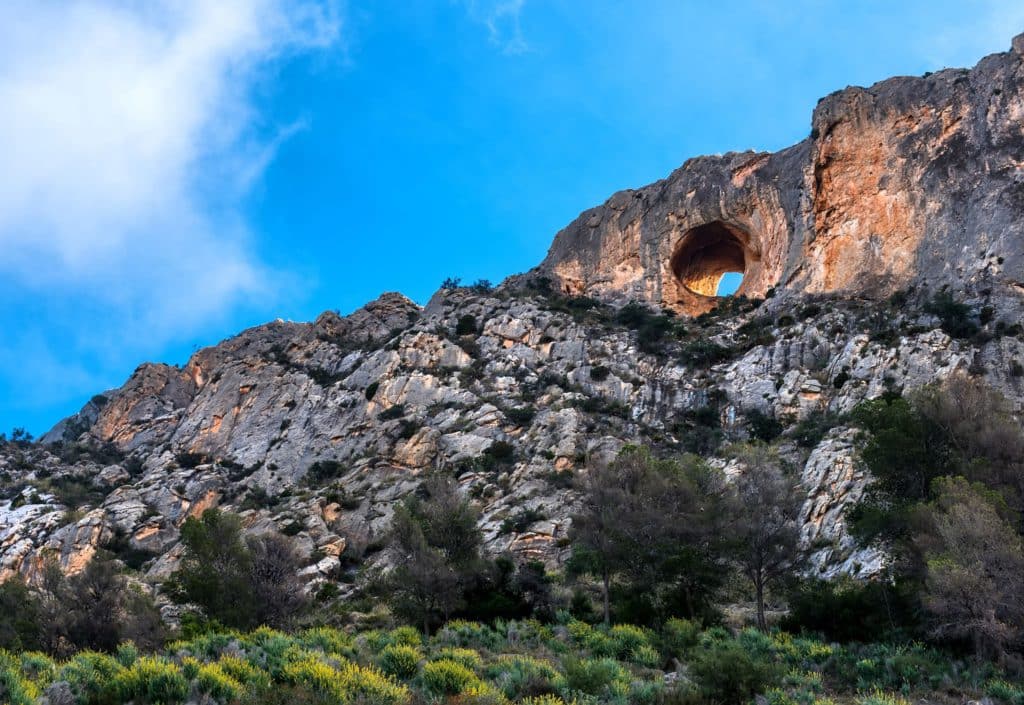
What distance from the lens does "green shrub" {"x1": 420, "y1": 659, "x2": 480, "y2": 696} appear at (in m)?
12.2

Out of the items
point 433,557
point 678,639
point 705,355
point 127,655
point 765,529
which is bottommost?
point 678,639

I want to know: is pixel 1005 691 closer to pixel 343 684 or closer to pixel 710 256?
pixel 343 684

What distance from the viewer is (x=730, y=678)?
12617 mm

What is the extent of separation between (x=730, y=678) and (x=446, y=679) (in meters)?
5.16

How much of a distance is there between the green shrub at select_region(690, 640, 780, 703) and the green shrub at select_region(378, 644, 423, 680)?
5567mm

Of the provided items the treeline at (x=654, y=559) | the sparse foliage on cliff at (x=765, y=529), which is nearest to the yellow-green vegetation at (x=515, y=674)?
the treeline at (x=654, y=559)

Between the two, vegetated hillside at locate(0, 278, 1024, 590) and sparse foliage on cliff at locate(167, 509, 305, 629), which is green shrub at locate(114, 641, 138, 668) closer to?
sparse foliage on cliff at locate(167, 509, 305, 629)

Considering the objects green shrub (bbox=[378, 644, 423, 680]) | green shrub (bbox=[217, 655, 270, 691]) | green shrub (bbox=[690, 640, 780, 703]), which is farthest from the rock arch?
green shrub (bbox=[217, 655, 270, 691])

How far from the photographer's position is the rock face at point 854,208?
142 ft

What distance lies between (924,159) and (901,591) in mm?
38200

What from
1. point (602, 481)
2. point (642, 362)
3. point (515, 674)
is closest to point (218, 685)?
point (515, 674)

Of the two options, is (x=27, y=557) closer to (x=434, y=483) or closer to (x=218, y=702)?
(x=434, y=483)

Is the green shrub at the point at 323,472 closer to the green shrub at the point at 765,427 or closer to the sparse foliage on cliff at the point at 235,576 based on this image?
the sparse foliage on cliff at the point at 235,576

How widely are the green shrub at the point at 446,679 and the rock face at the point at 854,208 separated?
4006cm
